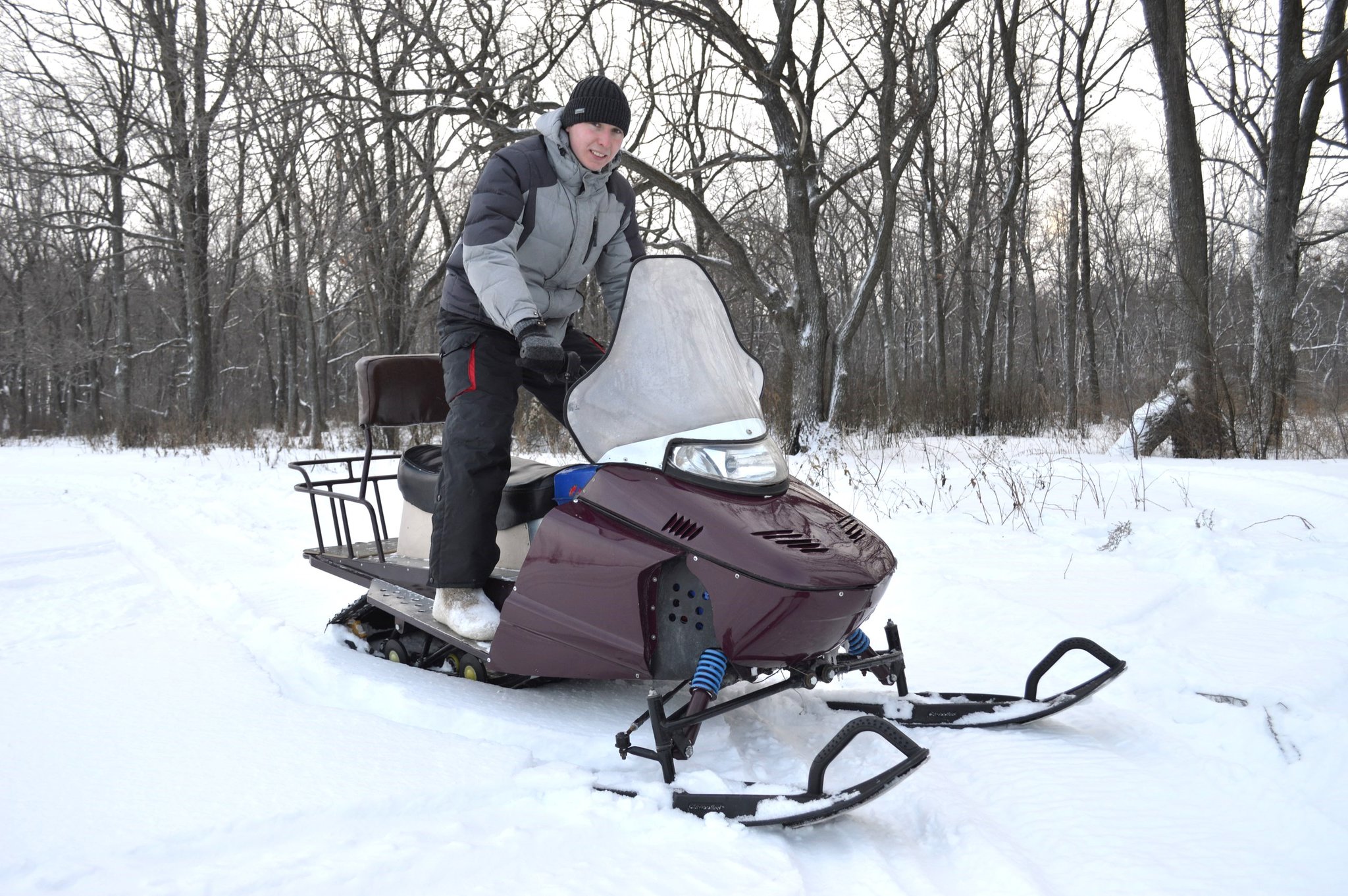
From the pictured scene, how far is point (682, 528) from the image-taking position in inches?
80.9

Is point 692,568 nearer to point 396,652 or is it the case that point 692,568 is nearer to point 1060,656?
point 1060,656

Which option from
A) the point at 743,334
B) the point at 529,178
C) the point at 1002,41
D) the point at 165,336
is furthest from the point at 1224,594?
the point at 165,336

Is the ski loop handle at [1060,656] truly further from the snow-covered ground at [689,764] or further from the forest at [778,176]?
the forest at [778,176]

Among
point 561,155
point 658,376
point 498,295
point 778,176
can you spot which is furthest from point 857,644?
point 778,176

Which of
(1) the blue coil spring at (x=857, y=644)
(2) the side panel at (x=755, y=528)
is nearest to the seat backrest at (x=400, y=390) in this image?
(2) the side panel at (x=755, y=528)

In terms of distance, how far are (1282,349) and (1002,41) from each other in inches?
290

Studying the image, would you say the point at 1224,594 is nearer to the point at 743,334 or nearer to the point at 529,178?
the point at 529,178

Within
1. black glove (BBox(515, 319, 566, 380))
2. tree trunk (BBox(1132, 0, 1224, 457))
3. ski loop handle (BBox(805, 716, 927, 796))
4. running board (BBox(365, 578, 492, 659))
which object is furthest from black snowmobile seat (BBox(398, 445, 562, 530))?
tree trunk (BBox(1132, 0, 1224, 457))

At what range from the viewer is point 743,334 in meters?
23.0

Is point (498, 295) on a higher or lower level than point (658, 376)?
higher

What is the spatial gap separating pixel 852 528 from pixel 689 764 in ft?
2.44

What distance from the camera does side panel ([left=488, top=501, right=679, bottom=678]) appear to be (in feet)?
6.91

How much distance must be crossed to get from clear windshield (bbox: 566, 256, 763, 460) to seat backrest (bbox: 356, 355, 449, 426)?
1080mm

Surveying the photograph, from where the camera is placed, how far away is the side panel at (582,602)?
2105mm
